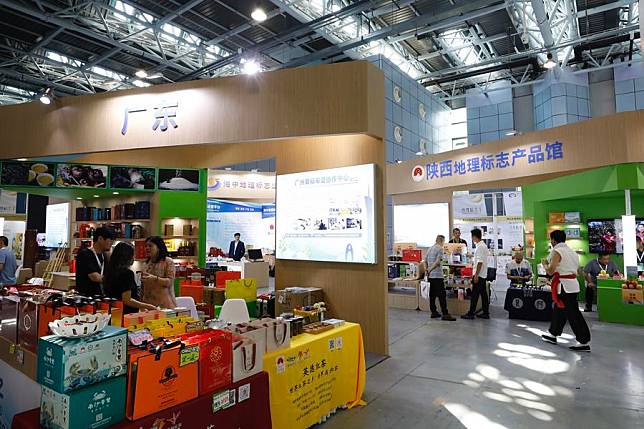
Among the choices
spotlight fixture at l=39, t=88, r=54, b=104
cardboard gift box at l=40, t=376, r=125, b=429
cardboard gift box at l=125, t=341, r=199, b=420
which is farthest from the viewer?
spotlight fixture at l=39, t=88, r=54, b=104

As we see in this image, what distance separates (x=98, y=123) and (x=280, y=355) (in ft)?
16.9

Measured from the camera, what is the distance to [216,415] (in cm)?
212

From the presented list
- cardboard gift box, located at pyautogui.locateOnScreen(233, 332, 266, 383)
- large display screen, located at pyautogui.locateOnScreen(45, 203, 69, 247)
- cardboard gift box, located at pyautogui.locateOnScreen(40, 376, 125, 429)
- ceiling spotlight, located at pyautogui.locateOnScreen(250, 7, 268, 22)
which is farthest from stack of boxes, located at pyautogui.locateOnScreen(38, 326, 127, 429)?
large display screen, located at pyautogui.locateOnScreen(45, 203, 69, 247)

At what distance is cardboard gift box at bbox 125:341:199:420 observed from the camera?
1838 millimetres

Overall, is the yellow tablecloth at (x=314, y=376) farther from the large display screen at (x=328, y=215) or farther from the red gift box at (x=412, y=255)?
the red gift box at (x=412, y=255)

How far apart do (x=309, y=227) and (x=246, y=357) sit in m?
3.13

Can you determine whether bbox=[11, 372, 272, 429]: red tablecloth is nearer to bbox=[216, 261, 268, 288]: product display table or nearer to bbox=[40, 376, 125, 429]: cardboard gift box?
bbox=[40, 376, 125, 429]: cardboard gift box

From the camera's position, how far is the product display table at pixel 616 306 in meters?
6.32

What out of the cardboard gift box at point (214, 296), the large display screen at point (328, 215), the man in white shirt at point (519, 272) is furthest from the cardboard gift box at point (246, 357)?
the man in white shirt at point (519, 272)

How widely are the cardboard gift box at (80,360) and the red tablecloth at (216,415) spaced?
0.24 meters

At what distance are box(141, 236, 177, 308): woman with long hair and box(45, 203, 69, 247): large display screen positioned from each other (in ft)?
22.7

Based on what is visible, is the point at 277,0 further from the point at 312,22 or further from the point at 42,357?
the point at 42,357

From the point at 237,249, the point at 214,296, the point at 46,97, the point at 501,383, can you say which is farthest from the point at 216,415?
the point at 237,249

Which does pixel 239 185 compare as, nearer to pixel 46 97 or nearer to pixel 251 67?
pixel 251 67
